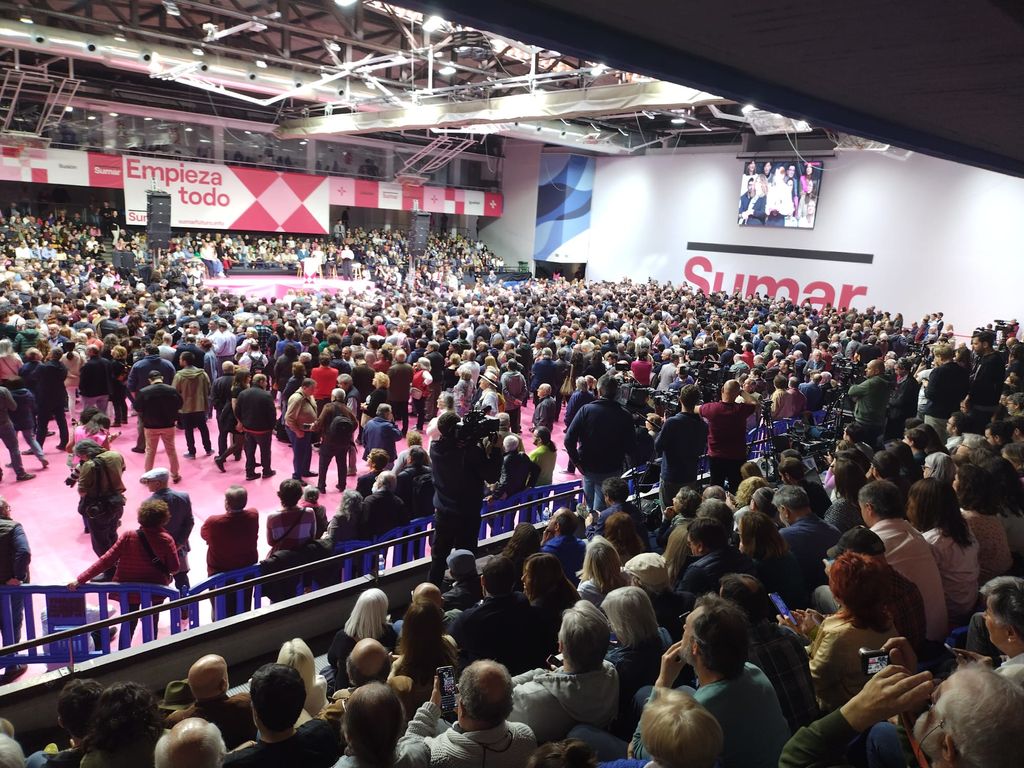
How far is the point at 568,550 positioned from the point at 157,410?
499cm

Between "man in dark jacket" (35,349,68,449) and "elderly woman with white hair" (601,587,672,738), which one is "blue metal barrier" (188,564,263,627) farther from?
"man in dark jacket" (35,349,68,449)

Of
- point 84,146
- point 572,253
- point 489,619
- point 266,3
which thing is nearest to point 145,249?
point 84,146

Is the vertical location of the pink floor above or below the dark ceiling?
below

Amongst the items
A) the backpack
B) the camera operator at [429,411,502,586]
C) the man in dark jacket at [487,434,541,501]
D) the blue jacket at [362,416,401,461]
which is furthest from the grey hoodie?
the backpack

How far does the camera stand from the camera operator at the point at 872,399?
7.02 meters

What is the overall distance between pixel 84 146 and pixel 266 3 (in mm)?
11246

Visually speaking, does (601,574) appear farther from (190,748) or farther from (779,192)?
(779,192)

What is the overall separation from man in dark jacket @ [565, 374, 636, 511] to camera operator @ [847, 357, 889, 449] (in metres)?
3.13

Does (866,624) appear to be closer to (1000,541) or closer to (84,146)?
(1000,541)

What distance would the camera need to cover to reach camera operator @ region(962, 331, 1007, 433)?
7.24 meters

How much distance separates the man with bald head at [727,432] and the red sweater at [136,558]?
4104mm

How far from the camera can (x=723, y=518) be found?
11.8 feet

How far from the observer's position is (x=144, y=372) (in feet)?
25.5

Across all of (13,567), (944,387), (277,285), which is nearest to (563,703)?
(13,567)
